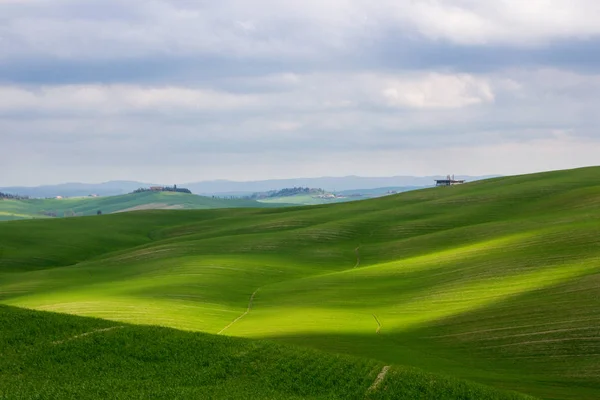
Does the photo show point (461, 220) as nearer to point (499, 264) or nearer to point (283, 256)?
point (283, 256)

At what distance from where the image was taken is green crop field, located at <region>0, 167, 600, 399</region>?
41.9m

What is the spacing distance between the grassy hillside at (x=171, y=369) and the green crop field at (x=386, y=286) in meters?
0.24

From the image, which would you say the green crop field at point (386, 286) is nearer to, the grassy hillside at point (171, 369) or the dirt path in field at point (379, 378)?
the grassy hillside at point (171, 369)

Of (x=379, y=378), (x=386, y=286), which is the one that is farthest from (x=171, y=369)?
(x=386, y=286)

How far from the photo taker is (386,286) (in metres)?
67.9

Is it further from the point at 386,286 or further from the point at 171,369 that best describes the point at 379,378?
the point at 386,286

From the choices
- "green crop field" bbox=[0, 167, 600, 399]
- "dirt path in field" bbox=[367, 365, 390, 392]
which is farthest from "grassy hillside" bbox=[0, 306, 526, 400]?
"green crop field" bbox=[0, 167, 600, 399]

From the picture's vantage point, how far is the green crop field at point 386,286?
41.9m

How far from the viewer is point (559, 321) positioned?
4544 centimetres

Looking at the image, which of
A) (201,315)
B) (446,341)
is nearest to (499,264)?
(446,341)

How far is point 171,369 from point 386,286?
35599 mm

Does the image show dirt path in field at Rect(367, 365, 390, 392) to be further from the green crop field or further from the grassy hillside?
the green crop field

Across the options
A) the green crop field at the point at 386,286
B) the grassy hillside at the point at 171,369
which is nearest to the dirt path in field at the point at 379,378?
the grassy hillside at the point at 171,369

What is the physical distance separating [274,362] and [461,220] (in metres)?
72.1
